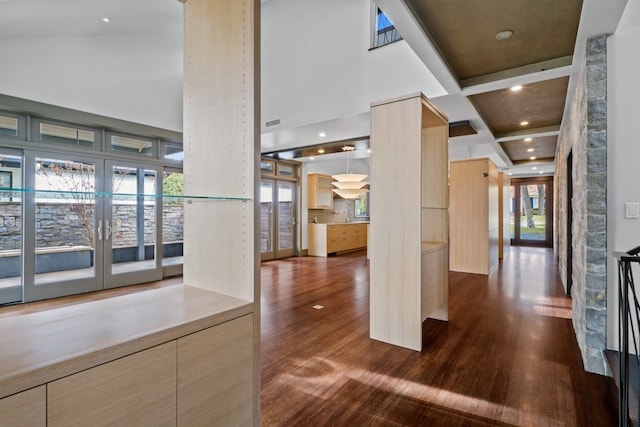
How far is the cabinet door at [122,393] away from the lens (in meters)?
0.86

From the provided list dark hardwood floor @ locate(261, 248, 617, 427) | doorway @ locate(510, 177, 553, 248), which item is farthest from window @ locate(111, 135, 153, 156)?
doorway @ locate(510, 177, 553, 248)

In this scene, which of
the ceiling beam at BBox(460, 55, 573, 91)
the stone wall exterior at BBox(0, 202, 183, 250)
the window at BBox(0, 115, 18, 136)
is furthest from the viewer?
the stone wall exterior at BBox(0, 202, 183, 250)

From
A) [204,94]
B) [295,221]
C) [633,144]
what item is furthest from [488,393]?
[295,221]

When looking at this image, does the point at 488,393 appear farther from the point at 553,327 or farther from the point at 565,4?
the point at 565,4

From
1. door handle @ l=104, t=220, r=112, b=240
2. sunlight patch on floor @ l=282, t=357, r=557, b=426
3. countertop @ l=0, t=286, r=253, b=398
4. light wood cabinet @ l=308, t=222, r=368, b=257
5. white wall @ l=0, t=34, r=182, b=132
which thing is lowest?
sunlight patch on floor @ l=282, t=357, r=557, b=426

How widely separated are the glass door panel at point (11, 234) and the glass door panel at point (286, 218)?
17.7ft

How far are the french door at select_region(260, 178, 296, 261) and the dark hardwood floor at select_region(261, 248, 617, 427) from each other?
4.06m

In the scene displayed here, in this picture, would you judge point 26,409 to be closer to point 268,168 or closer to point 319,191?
point 268,168

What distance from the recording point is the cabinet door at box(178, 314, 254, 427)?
113 cm

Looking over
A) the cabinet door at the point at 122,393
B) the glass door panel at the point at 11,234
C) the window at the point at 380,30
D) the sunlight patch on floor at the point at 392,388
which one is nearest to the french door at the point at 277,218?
the window at the point at 380,30

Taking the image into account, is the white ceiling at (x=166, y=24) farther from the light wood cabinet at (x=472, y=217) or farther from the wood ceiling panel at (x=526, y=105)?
the light wood cabinet at (x=472, y=217)

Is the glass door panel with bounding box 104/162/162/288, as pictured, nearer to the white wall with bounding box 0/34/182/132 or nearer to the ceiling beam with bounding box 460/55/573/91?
the white wall with bounding box 0/34/182/132

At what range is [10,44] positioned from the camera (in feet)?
14.4

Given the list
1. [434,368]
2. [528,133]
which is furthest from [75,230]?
[528,133]
